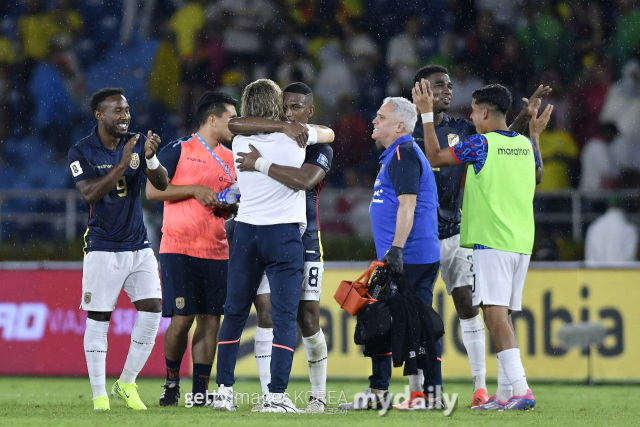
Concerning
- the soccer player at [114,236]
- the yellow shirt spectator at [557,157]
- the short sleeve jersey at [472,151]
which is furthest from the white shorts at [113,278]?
the yellow shirt spectator at [557,157]

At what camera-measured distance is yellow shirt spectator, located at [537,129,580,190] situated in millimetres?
13328

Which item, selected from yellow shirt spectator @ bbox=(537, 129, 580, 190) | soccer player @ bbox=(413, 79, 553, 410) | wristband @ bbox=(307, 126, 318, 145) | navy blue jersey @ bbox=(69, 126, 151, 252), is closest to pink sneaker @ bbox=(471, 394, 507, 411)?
soccer player @ bbox=(413, 79, 553, 410)

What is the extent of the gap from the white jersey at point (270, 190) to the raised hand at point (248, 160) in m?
0.03

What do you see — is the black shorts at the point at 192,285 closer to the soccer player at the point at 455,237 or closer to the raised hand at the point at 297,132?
the raised hand at the point at 297,132

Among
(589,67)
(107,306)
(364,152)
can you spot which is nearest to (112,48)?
(364,152)

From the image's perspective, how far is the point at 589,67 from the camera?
46.9ft

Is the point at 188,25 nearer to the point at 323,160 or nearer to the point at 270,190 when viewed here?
the point at 323,160

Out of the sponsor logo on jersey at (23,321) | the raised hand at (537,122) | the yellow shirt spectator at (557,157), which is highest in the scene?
the yellow shirt spectator at (557,157)

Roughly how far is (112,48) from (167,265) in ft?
29.5

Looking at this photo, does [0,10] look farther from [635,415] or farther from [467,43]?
[635,415]

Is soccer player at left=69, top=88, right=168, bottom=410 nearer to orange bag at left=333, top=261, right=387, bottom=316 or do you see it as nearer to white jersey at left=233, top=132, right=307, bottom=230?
white jersey at left=233, top=132, right=307, bottom=230

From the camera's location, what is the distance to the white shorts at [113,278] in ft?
22.2

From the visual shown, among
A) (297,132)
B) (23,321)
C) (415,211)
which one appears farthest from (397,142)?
(23,321)

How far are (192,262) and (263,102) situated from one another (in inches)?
62.7
